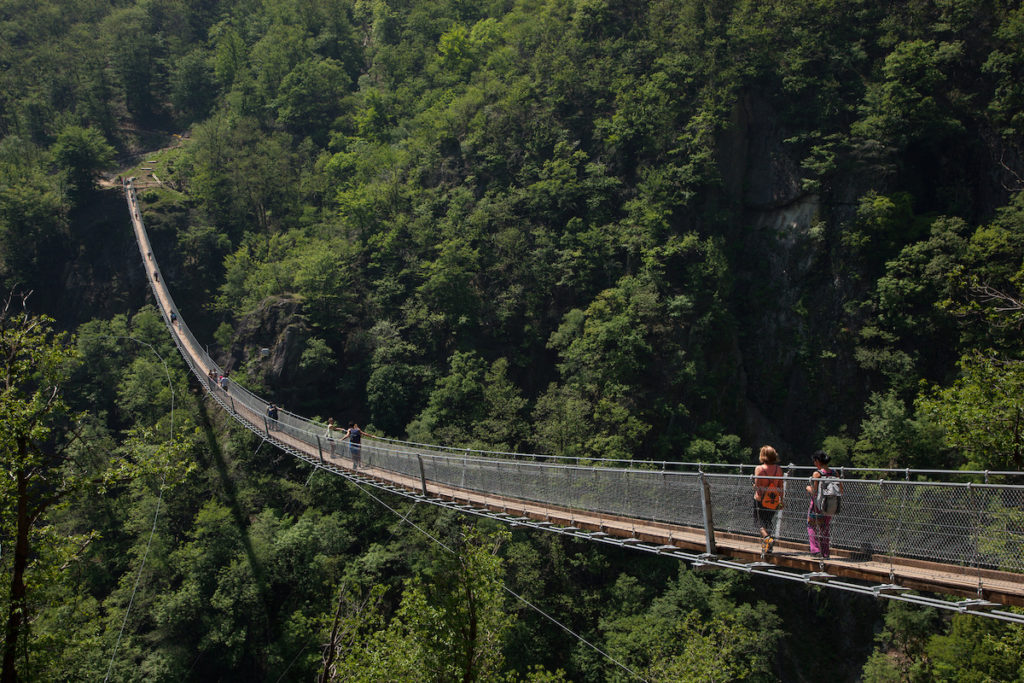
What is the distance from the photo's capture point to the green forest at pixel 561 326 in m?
21.4

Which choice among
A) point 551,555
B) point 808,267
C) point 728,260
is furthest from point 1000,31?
point 551,555

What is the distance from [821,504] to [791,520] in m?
0.78

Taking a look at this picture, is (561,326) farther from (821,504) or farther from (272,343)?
(821,504)

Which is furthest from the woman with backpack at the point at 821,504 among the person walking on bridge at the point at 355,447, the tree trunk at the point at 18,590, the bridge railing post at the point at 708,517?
the person walking on bridge at the point at 355,447

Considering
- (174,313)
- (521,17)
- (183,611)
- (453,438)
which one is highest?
(521,17)

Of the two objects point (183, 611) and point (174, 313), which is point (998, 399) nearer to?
point (183, 611)

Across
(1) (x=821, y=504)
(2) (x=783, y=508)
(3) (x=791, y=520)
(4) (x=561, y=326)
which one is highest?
(1) (x=821, y=504)

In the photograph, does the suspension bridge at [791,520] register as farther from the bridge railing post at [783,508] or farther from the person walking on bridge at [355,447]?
the person walking on bridge at [355,447]

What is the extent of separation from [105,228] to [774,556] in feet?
161

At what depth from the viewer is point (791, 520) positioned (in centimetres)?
784

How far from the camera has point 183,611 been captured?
23500 mm

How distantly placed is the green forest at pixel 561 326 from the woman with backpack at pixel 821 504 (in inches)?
184

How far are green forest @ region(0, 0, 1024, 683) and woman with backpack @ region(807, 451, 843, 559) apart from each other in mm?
4663

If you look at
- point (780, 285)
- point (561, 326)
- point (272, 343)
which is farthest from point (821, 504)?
point (272, 343)
